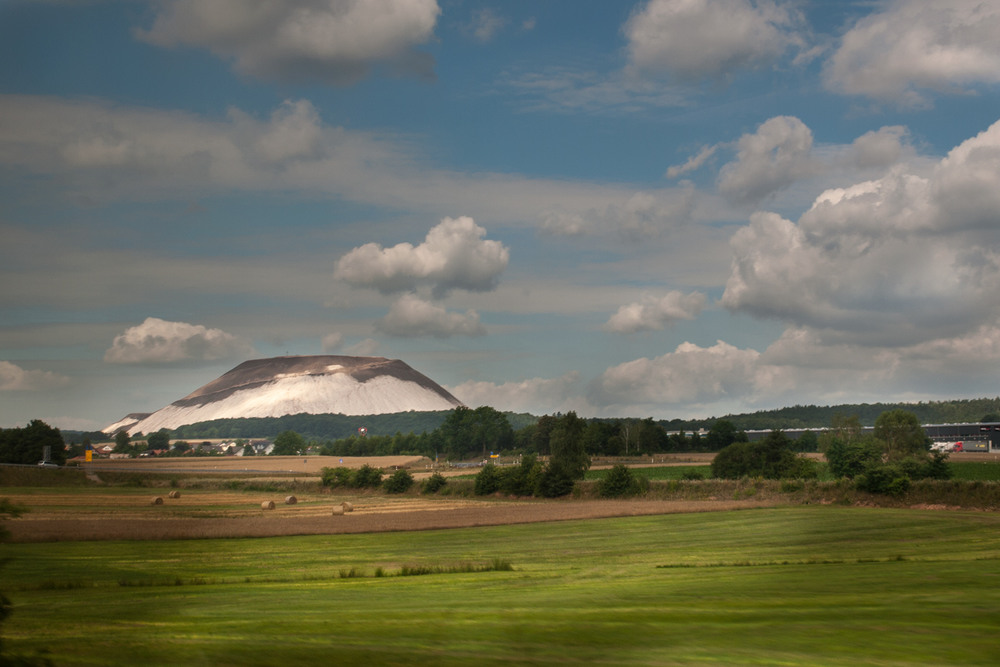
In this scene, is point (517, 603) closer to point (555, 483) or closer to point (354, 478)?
point (555, 483)

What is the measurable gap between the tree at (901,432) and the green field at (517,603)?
93091mm

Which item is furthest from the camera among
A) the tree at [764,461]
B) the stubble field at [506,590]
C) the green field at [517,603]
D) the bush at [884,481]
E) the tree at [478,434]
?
the tree at [478,434]

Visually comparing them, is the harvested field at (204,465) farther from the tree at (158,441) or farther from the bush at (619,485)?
the bush at (619,485)

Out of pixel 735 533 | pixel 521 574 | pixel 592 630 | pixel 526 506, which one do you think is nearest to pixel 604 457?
pixel 526 506

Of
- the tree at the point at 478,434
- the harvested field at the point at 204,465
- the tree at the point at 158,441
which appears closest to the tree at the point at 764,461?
the harvested field at the point at 204,465

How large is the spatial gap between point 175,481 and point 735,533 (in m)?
70.7

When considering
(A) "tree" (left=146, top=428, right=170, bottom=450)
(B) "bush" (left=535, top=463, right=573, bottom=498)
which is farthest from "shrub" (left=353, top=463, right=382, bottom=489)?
(A) "tree" (left=146, top=428, right=170, bottom=450)

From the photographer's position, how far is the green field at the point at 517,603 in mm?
12180

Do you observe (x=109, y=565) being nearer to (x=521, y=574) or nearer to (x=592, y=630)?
(x=521, y=574)

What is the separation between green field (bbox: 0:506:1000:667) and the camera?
1218cm

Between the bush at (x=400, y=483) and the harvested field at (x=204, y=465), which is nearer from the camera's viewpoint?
the bush at (x=400, y=483)

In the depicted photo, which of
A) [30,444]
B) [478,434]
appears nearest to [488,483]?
[30,444]

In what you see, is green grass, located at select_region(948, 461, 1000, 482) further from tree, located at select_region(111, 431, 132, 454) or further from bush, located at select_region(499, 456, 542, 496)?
tree, located at select_region(111, 431, 132, 454)

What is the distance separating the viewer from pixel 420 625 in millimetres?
14531
